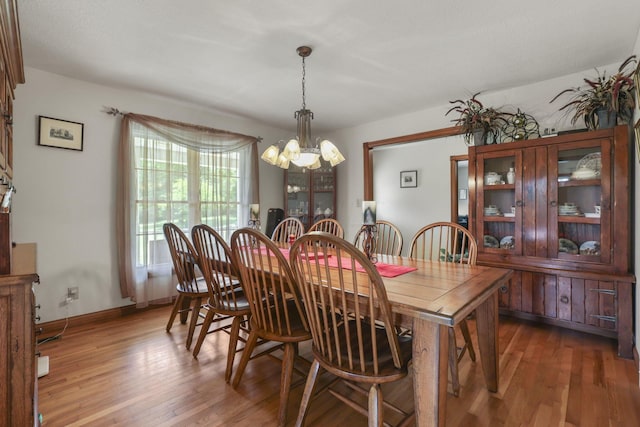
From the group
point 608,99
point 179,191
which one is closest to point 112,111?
point 179,191

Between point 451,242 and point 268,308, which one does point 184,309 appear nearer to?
point 268,308

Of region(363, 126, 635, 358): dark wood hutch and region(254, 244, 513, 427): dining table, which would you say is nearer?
region(254, 244, 513, 427): dining table

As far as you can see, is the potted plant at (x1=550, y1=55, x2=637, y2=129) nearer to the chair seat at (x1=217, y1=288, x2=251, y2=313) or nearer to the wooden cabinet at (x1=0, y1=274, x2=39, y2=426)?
the chair seat at (x1=217, y1=288, x2=251, y2=313)

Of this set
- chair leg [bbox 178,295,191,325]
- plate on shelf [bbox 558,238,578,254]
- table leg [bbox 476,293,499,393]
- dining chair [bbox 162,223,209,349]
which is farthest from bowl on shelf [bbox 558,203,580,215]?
chair leg [bbox 178,295,191,325]

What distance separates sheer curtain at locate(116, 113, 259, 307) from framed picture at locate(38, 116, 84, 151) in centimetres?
33

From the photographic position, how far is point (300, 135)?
2.27 meters

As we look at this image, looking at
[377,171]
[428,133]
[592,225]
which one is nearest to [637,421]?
[592,225]

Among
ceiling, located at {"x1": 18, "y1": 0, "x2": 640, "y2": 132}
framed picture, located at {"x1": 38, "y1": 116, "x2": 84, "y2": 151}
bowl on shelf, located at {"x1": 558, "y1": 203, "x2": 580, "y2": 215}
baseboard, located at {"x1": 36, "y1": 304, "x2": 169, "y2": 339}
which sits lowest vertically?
baseboard, located at {"x1": 36, "y1": 304, "x2": 169, "y2": 339}

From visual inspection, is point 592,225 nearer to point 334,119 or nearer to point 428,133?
point 428,133

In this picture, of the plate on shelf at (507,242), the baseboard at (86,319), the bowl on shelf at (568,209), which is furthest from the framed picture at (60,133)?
the bowl on shelf at (568,209)

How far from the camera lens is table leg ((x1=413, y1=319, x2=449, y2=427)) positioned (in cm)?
109

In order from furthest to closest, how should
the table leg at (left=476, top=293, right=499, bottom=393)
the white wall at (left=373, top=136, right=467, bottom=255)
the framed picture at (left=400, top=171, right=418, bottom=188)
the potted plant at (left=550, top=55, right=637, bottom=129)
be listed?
the framed picture at (left=400, top=171, right=418, bottom=188), the white wall at (left=373, top=136, right=467, bottom=255), the potted plant at (left=550, top=55, right=637, bottom=129), the table leg at (left=476, top=293, right=499, bottom=393)

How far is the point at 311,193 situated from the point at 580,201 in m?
2.99

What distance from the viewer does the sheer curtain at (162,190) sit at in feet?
9.76
